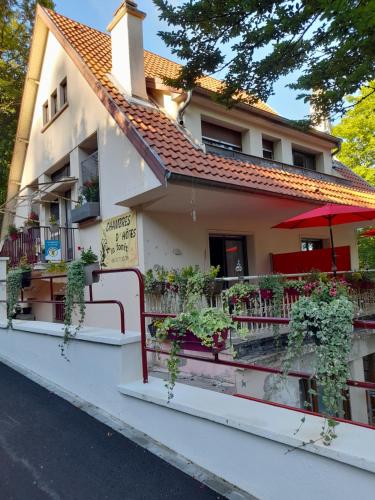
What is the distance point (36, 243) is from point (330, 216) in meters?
8.36

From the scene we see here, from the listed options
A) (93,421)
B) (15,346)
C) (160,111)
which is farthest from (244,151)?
(93,421)

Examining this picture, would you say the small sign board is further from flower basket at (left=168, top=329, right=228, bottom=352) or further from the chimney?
flower basket at (left=168, top=329, right=228, bottom=352)

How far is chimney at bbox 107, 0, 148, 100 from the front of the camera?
834 centimetres

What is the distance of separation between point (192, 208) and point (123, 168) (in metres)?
1.66

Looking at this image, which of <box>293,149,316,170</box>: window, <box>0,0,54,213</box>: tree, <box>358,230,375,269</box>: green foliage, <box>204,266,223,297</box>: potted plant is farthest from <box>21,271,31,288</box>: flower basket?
<box>358,230,375,269</box>: green foliage

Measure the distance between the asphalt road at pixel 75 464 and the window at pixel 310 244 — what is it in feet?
30.1

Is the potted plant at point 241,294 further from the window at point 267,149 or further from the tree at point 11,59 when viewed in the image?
the tree at point 11,59

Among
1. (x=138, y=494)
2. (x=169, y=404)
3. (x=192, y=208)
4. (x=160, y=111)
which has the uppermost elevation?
(x=160, y=111)

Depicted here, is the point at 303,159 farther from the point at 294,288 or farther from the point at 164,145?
the point at 164,145

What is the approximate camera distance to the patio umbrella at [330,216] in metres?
6.91

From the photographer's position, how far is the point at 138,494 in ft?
8.40

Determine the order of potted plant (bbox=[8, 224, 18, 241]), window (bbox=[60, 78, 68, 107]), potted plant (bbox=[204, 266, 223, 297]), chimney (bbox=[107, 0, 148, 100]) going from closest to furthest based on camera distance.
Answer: potted plant (bbox=[204, 266, 223, 297]) < chimney (bbox=[107, 0, 148, 100]) < window (bbox=[60, 78, 68, 107]) < potted plant (bbox=[8, 224, 18, 241])

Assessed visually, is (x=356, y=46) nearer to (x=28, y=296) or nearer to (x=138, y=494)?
(x=138, y=494)

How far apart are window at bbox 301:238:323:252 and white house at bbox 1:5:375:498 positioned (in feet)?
0.19
